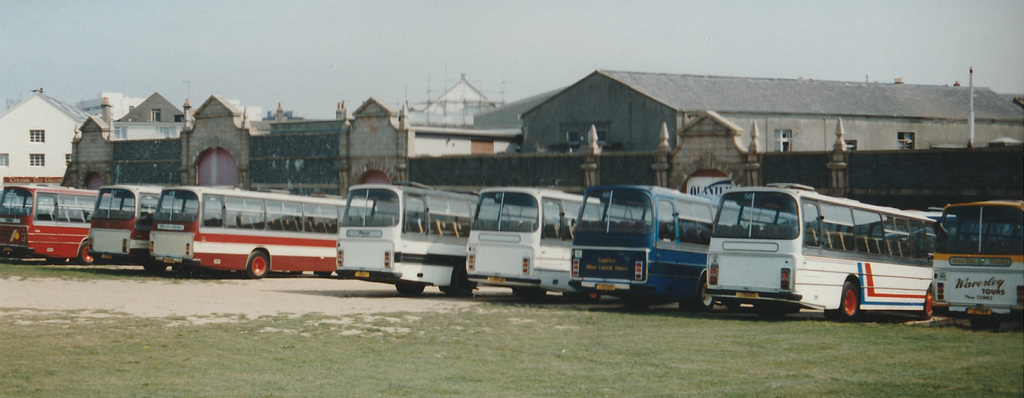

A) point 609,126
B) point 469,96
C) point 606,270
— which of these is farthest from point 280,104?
point 606,270

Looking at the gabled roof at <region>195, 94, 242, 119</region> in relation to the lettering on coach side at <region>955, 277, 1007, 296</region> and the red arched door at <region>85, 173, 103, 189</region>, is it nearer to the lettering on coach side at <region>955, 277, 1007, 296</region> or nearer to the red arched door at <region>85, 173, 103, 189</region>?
the red arched door at <region>85, 173, 103, 189</region>

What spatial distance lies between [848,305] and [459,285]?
Result: 29.3 ft

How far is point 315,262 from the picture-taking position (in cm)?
2970

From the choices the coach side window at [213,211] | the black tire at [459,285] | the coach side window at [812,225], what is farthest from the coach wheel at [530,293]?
the coach side window at [213,211]

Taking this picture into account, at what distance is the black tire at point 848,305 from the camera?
1856 centimetres

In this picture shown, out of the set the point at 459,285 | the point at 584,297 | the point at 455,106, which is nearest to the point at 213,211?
the point at 459,285

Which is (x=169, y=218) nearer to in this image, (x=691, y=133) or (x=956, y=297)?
(x=691, y=133)

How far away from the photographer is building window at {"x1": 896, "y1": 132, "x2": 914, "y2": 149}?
44.3 m

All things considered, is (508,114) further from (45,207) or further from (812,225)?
(812,225)

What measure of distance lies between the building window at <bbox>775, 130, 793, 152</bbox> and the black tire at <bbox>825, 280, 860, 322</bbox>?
24.8m

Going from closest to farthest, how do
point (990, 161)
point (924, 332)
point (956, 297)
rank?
point (924, 332)
point (956, 297)
point (990, 161)

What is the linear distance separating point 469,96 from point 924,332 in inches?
2286

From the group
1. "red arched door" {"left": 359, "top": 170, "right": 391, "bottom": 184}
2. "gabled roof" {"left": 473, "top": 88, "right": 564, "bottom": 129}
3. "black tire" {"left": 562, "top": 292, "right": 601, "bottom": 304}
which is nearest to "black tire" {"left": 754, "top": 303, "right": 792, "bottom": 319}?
"black tire" {"left": 562, "top": 292, "right": 601, "bottom": 304}

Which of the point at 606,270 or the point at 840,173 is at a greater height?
the point at 840,173
